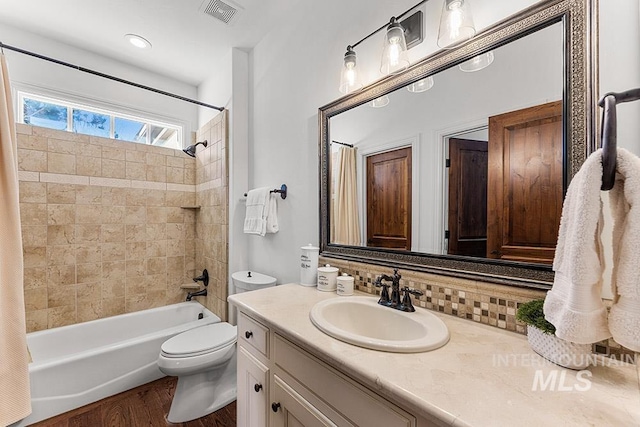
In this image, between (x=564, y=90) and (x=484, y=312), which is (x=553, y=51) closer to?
(x=564, y=90)

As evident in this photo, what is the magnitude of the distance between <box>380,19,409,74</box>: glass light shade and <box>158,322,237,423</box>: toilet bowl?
1864 mm

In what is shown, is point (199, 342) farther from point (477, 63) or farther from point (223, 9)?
point (223, 9)

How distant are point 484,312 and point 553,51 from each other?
2.78 ft

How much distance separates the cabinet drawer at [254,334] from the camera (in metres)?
1.05

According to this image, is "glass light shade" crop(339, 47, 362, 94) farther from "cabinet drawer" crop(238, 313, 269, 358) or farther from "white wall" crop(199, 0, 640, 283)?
"cabinet drawer" crop(238, 313, 269, 358)

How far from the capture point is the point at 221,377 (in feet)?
6.11

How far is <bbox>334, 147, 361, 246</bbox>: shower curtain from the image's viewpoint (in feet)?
4.61

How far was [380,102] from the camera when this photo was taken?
1278 mm

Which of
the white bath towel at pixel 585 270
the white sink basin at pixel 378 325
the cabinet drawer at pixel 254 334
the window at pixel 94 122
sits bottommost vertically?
the cabinet drawer at pixel 254 334

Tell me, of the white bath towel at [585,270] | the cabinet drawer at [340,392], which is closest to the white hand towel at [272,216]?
the cabinet drawer at [340,392]

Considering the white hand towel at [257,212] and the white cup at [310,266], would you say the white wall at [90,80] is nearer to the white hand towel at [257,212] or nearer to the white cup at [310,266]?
the white hand towel at [257,212]

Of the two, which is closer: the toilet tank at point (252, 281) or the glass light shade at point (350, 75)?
the glass light shade at point (350, 75)

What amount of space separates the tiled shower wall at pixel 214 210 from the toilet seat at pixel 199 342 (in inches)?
14.4

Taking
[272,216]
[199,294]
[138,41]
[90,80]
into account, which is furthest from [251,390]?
[90,80]
